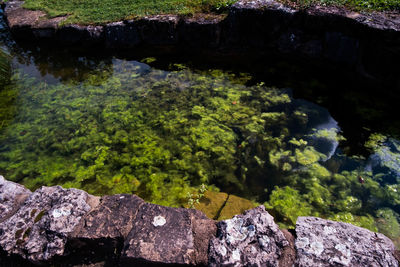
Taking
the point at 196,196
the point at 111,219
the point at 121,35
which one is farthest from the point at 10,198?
the point at 121,35

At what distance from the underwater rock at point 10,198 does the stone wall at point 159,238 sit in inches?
0.8

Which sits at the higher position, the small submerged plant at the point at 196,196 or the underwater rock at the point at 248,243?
the underwater rock at the point at 248,243

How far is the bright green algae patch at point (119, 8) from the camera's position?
5.14 meters

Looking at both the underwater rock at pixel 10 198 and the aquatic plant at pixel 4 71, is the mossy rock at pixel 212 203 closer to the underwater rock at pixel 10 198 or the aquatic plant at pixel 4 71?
the underwater rock at pixel 10 198

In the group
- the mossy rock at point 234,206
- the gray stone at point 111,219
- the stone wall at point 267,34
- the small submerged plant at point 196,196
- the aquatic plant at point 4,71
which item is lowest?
the small submerged plant at point 196,196

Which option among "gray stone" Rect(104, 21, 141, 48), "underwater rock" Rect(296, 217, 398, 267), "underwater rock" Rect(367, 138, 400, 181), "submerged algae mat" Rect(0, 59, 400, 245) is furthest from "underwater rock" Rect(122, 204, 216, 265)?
"gray stone" Rect(104, 21, 141, 48)

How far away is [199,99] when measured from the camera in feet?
13.2

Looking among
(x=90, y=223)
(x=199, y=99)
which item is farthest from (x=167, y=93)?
(x=90, y=223)

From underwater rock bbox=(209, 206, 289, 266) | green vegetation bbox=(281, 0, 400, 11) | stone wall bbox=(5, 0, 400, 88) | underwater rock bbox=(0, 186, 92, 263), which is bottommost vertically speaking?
underwater rock bbox=(0, 186, 92, 263)

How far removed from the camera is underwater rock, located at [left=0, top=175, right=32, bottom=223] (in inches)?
73.7

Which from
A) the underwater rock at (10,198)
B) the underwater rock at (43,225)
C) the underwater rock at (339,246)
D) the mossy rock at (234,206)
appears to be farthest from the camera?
the mossy rock at (234,206)

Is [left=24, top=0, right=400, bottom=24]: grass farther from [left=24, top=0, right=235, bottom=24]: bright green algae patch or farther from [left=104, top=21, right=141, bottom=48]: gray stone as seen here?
[left=104, top=21, right=141, bottom=48]: gray stone

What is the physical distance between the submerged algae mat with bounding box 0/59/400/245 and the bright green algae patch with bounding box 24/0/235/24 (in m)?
1.87

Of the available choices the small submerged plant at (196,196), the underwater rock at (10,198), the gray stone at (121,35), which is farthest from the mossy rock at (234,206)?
the gray stone at (121,35)
